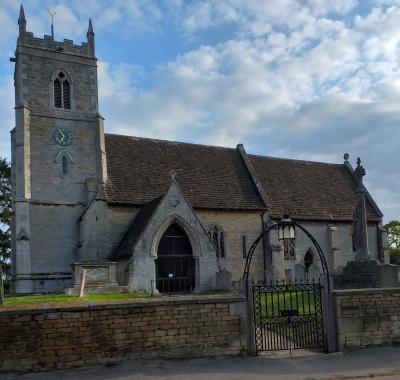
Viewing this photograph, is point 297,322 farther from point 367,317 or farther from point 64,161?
point 64,161

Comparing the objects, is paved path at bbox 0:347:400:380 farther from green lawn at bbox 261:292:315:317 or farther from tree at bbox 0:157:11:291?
tree at bbox 0:157:11:291

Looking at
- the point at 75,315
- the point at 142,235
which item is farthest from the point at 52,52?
the point at 75,315

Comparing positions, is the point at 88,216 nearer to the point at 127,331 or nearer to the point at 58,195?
the point at 58,195

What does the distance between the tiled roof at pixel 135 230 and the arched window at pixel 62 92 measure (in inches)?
330

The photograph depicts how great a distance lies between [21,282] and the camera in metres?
27.2

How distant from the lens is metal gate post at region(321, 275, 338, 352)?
12086 mm

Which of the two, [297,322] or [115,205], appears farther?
[115,205]

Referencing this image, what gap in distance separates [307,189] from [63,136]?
61.2 ft

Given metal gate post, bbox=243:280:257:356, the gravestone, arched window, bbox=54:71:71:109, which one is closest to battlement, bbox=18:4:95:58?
arched window, bbox=54:71:71:109

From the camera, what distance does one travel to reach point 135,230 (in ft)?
91.7

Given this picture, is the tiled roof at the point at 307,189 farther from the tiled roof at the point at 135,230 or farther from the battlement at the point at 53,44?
the battlement at the point at 53,44

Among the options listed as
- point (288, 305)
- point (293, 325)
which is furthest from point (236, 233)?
point (293, 325)

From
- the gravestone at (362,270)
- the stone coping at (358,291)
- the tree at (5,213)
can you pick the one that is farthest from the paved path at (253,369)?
the tree at (5,213)

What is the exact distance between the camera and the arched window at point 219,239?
1254 inches
